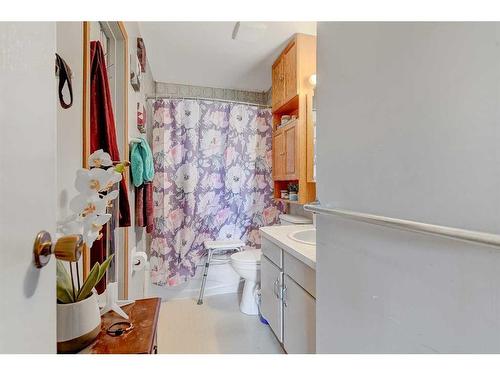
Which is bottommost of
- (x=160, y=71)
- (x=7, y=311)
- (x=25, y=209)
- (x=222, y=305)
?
(x=222, y=305)

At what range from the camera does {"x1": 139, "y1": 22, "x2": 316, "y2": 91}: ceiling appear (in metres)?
1.83

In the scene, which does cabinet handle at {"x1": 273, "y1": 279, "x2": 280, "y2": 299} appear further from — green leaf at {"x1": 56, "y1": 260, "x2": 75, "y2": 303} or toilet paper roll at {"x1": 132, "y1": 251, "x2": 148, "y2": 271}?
green leaf at {"x1": 56, "y1": 260, "x2": 75, "y2": 303}

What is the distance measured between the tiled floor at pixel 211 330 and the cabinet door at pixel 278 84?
6.46 ft

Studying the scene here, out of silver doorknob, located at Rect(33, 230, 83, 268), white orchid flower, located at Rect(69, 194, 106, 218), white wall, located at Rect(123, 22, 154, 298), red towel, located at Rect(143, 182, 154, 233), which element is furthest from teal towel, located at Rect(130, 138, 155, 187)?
silver doorknob, located at Rect(33, 230, 83, 268)

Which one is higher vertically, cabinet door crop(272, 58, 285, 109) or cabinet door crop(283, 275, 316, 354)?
cabinet door crop(272, 58, 285, 109)

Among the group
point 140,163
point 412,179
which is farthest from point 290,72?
point 412,179

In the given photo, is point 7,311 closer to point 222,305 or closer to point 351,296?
point 351,296

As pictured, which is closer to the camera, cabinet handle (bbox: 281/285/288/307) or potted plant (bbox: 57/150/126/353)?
potted plant (bbox: 57/150/126/353)

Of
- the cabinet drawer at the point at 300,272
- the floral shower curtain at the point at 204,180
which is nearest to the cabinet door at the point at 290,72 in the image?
the floral shower curtain at the point at 204,180

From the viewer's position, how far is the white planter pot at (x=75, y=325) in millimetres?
604

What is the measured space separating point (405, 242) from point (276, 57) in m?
2.22

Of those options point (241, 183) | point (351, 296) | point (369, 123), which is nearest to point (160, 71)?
point (241, 183)

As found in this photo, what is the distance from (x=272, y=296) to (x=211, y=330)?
2.05 feet

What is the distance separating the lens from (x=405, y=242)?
0.55m
